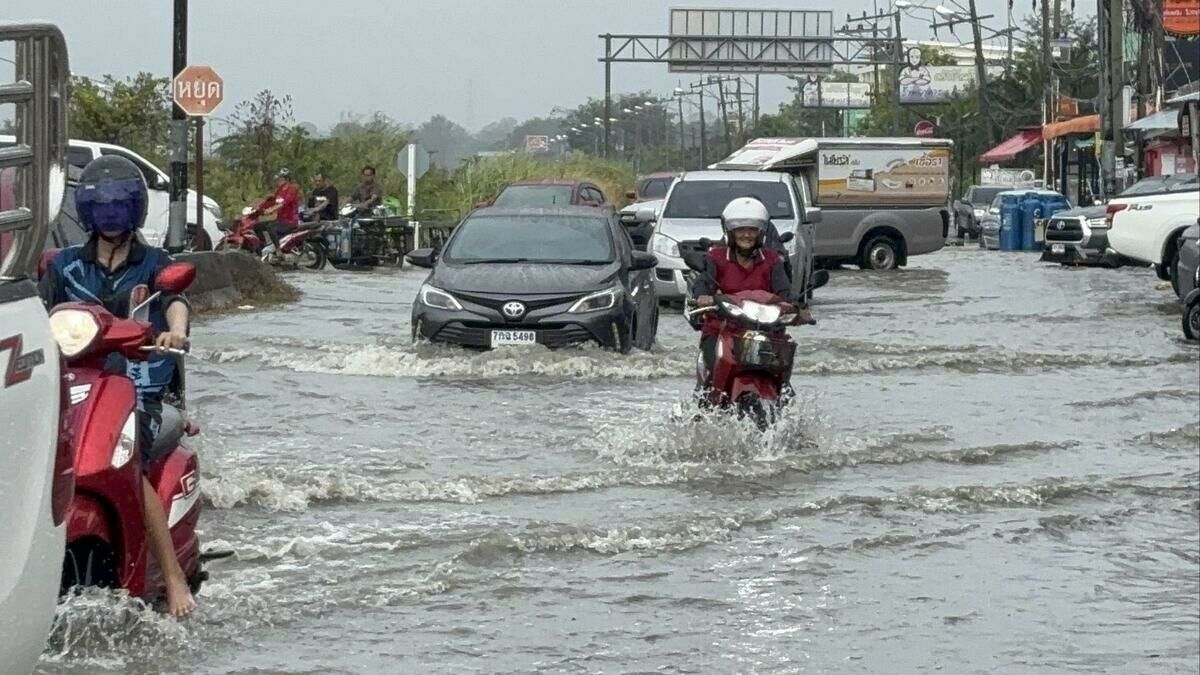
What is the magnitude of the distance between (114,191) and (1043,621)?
3579 millimetres

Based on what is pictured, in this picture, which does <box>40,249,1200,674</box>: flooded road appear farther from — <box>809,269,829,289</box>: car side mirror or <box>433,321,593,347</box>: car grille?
<box>809,269,829,289</box>: car side mirror

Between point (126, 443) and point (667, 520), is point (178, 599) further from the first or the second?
point (667, 520)

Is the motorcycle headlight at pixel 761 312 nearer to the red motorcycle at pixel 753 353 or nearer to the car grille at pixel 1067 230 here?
the red motorcycle at pixel 753 353

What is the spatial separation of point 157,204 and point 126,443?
65.8 feet

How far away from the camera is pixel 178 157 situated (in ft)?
80.1

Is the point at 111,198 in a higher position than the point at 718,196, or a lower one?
lower

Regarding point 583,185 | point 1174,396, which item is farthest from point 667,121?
point 1174,396

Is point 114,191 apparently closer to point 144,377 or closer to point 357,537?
point 144,377

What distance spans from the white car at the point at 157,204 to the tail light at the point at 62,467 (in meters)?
14.9

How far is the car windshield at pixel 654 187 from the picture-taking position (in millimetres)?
42156

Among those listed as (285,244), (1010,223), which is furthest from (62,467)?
(1010,223)

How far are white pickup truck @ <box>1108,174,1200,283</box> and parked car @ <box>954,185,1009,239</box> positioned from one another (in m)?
26.8

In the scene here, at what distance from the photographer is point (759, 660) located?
7051 mm

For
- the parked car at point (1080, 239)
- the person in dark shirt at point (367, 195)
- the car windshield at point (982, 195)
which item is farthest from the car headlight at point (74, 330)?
the car windshield at point (982, 195)
